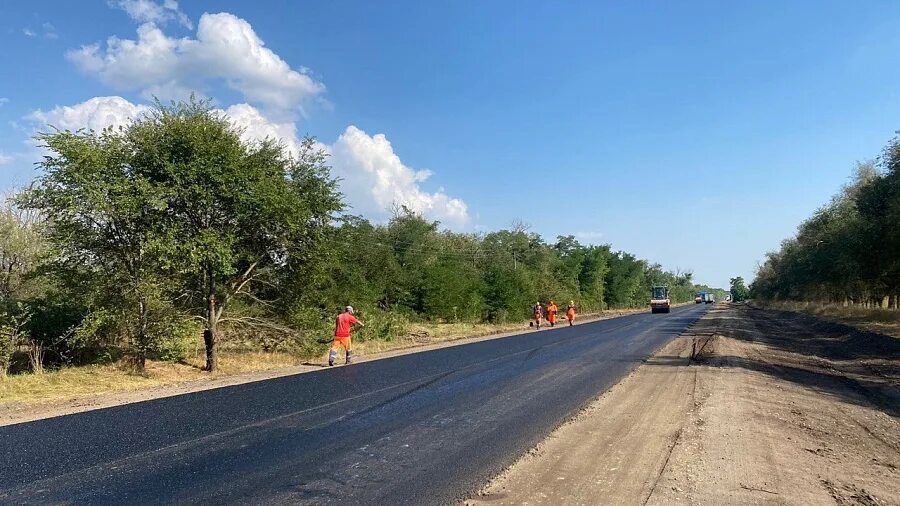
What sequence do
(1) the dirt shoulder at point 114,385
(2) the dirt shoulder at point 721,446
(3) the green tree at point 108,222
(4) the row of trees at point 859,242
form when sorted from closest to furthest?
(2) the dirt shoulder at point 721,446 → (1) the dirt shoulder at point 114,385 → (3) the green tree at point 108,222 → (4) the row of trees at point 859,242

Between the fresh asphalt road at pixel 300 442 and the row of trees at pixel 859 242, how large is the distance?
21547 mm

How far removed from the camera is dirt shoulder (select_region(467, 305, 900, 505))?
5.60 m

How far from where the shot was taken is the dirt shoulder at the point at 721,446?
560 centimetres

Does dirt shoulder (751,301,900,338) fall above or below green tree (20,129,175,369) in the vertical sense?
below

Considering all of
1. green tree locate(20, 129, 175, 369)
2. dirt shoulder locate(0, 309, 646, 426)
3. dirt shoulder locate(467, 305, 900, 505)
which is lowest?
dirt shoulder locate(467, 305, 900, 505)

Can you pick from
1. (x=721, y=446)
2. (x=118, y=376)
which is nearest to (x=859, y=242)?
(x=721, y=446)

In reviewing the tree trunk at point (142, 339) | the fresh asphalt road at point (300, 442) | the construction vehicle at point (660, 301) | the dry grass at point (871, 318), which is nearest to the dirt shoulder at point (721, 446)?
the fresh asphalt road at point (300, 442)

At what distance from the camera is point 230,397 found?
11.4m

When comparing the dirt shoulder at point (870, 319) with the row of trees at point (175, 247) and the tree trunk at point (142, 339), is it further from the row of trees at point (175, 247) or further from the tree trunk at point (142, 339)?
the tree trunk at point (142, 339)

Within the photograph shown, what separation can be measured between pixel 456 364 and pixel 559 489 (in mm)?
11012

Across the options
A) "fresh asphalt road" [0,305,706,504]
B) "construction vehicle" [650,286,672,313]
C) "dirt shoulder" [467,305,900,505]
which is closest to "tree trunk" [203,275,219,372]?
"fresh asphalt road" [0,305,706,504]

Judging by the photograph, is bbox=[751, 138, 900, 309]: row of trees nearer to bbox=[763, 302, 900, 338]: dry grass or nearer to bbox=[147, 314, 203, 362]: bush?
bbox=[763, 302, 900, 338]: dry grass

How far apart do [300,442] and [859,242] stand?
3343 centimetres

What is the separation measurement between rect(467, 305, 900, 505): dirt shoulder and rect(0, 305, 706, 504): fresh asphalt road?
0.64 meters
